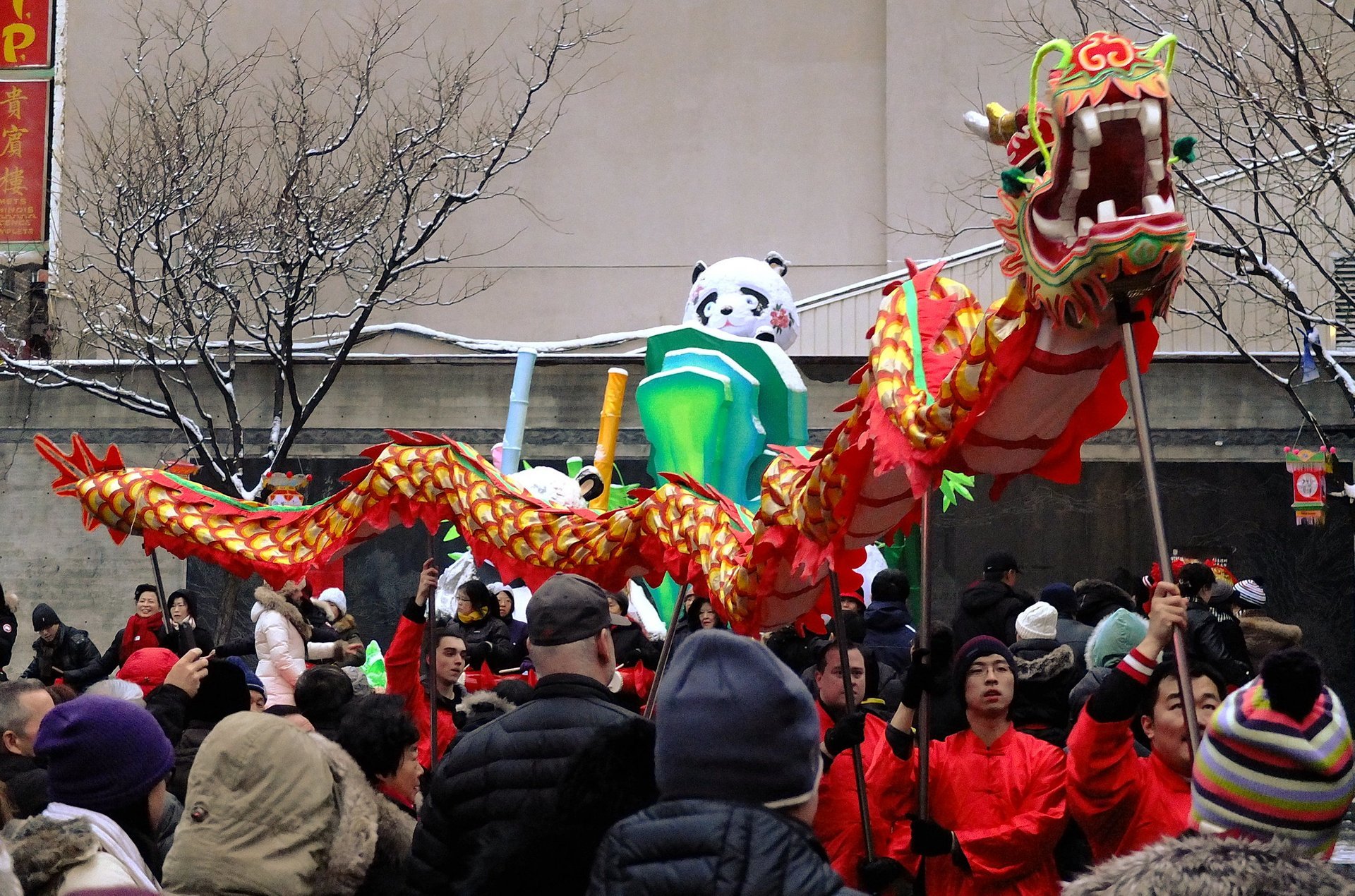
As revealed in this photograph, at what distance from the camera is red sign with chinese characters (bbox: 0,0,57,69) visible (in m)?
15.6

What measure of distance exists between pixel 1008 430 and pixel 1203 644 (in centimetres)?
292

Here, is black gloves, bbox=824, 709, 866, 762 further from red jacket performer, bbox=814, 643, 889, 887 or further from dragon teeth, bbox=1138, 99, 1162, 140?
dragon teeth, bbox=1138, 99, 1162, 140

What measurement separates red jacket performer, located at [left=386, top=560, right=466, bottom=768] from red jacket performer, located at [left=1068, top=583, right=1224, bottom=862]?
125 inches

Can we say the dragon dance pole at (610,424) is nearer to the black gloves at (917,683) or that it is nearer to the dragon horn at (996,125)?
the black gloves at (917,683)

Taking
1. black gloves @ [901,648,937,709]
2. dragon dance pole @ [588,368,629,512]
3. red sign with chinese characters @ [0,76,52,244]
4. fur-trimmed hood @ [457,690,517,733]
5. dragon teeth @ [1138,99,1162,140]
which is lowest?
A: fur-trimmed hood @ [457,690,517,733]

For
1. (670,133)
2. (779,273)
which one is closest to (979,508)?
(779,273)

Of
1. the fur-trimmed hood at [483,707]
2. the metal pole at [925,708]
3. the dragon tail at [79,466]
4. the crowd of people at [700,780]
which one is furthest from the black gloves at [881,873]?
the dragon tail at [79,466]

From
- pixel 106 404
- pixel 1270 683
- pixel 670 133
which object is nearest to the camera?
pixel 1270 683

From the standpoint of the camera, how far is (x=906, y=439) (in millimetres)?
4328

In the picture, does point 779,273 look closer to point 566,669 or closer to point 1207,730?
point 566,669

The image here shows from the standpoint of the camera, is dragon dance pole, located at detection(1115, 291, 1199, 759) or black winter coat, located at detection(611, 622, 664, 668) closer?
dragon dance pole, located at detection(1115, 291, 1199, 759)

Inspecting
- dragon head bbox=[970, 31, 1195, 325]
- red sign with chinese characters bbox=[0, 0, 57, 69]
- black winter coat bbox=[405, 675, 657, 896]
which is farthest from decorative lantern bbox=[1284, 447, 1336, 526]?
red sign with chinese characters bbox=[0, 0, 57, 69]

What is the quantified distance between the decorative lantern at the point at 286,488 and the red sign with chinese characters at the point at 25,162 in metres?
3.68

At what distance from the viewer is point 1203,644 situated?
6.61 meters
